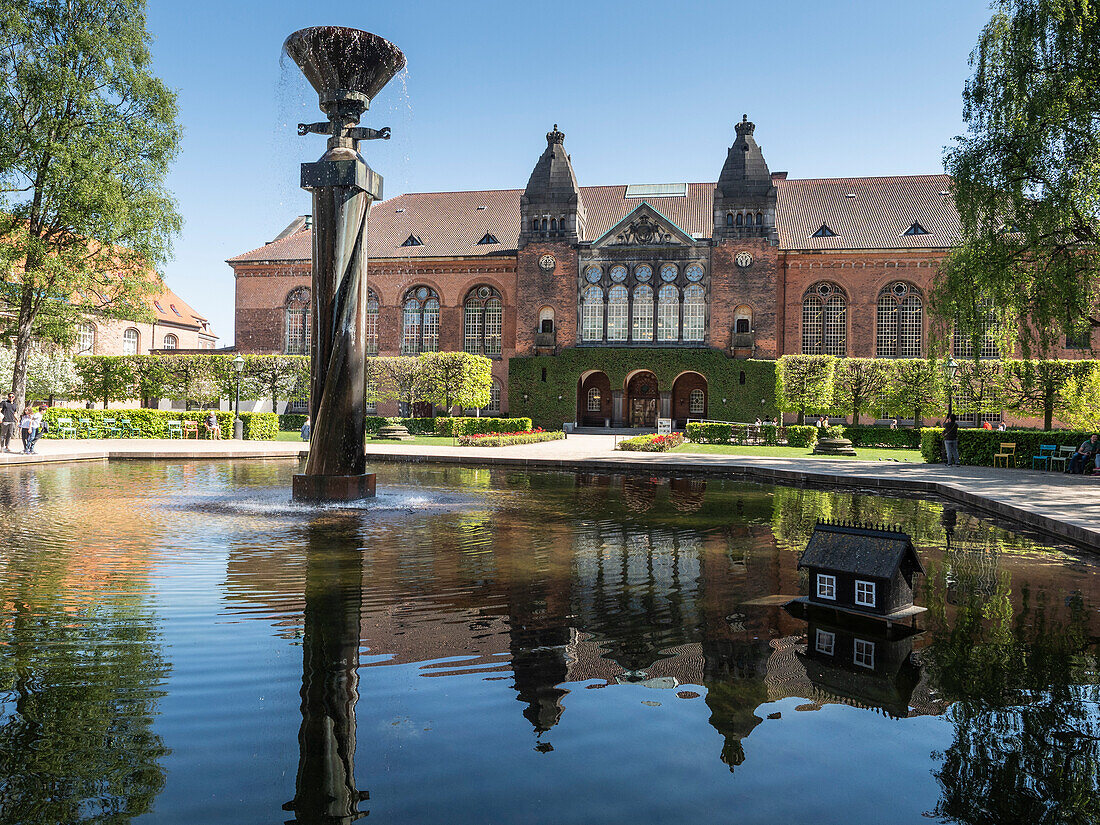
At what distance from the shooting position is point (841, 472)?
17109 millimetres

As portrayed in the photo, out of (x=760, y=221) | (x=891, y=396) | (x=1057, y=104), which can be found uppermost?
(x=760, y=221)

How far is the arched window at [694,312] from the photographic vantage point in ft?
137

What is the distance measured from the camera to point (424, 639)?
5.15 m

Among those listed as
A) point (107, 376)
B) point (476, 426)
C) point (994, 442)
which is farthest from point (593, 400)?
point (994, 442)

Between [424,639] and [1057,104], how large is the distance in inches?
775

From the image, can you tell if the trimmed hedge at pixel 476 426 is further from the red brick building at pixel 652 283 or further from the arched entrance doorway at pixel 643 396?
the arched entrance doorway at pixel 643 396

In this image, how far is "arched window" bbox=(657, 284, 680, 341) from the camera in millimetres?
41938

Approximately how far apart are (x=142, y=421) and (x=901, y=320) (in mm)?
37081

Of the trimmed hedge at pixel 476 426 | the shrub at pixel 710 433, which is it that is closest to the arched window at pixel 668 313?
the trimmed hedge at pixel 476 426

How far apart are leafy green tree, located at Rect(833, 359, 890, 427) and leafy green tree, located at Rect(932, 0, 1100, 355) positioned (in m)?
13.0

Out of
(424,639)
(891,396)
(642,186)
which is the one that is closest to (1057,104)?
(891,396)

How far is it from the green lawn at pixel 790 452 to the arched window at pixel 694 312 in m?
13.8

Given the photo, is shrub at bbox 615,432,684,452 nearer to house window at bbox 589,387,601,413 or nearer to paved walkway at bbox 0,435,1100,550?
paved walkway at bbox 0,435,1100,550

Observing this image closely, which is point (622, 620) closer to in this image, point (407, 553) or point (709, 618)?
point (709, 618)
